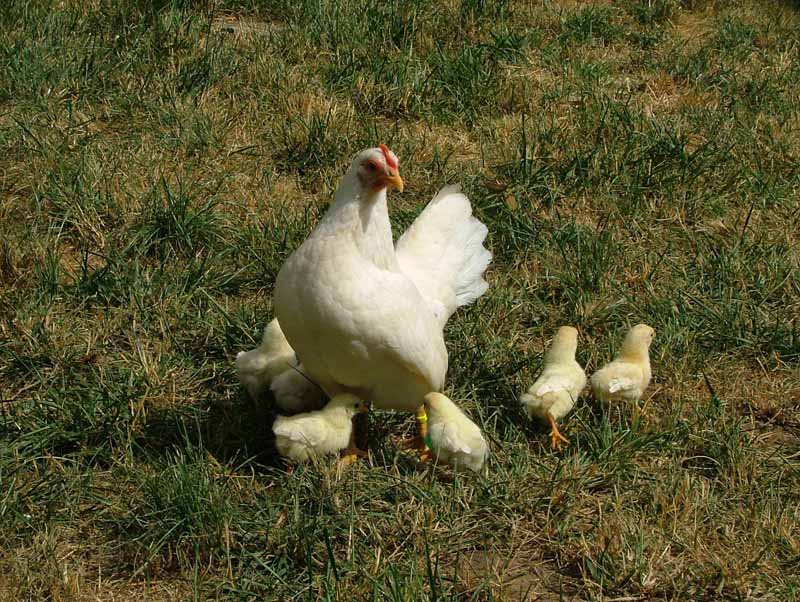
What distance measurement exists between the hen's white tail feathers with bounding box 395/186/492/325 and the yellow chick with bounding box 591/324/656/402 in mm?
699

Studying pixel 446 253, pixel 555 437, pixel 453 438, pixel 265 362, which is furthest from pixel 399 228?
pixel 453 438

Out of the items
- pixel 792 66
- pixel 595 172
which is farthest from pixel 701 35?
pixel 595 172

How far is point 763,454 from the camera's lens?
3.87 m

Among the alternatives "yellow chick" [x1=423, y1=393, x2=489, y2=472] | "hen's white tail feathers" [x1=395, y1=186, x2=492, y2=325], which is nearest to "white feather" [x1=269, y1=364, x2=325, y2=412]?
"yellow chick" [x1=423, y1=393, x2=489, y2=472]

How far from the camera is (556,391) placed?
3852mm

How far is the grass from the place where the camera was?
3.32 meters

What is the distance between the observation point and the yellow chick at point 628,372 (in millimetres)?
3947

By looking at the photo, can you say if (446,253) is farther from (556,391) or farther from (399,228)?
(556,391)

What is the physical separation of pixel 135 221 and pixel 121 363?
3.02 ft

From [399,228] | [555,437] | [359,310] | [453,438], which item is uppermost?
[359,310]

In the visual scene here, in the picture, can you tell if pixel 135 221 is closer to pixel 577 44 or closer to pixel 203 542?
pixel 203 542

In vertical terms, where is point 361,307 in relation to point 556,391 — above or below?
above

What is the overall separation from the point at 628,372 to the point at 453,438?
854mm

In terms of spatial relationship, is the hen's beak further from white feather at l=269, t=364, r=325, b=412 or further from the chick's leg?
the chick's leg
